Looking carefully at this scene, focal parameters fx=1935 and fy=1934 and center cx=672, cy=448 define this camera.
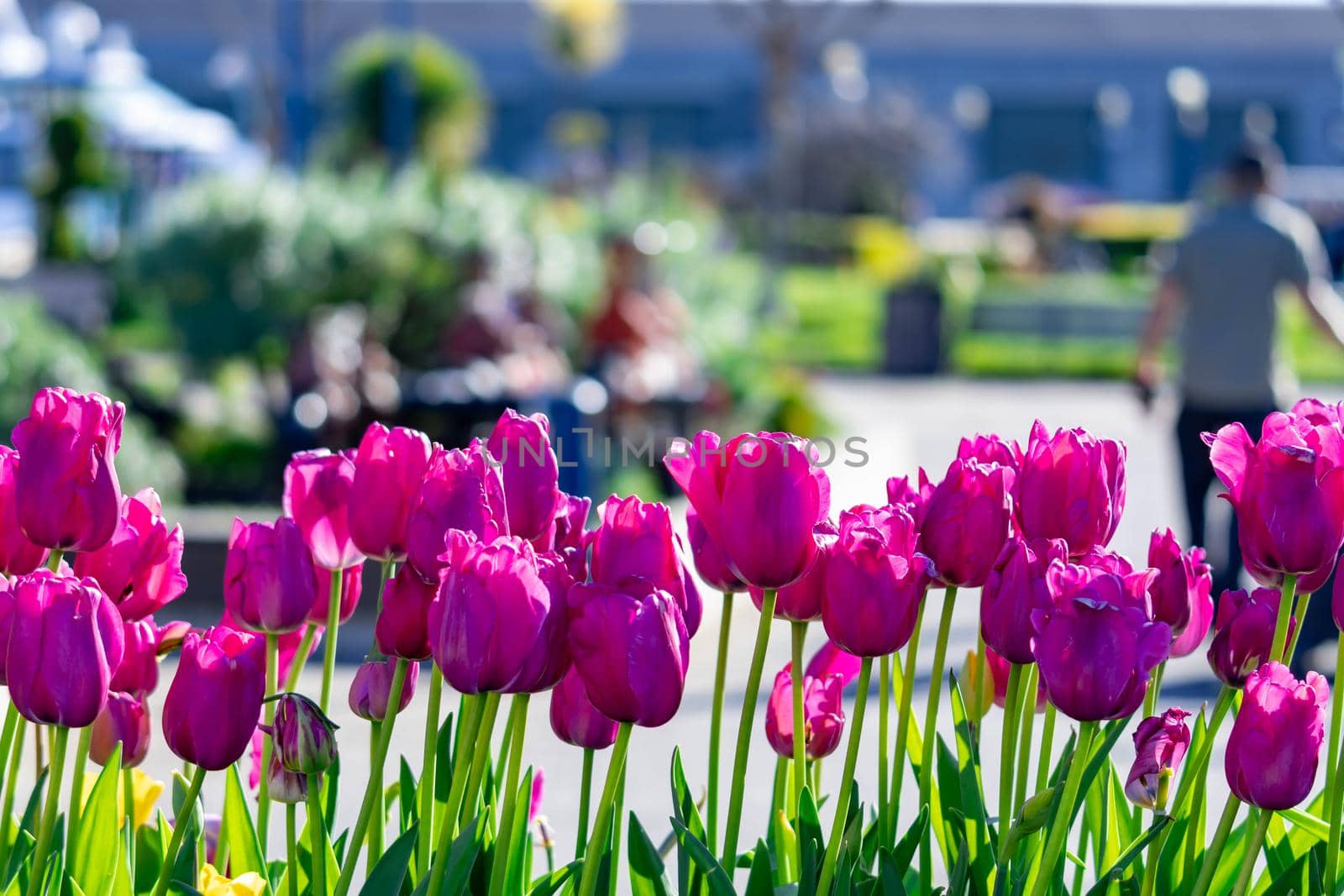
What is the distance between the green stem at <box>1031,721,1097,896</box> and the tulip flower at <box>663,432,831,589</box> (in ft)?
0.76

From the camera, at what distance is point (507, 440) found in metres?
1.53

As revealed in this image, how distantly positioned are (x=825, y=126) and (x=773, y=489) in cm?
3600

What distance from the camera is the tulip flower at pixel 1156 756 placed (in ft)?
4.93

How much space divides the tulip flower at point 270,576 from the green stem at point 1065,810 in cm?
61

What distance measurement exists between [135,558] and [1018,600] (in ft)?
2.35

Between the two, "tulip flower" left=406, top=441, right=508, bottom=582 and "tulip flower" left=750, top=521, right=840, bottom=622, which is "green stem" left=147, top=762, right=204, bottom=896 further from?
"tulip flower" left=750, top=521, right=840, bottom=622

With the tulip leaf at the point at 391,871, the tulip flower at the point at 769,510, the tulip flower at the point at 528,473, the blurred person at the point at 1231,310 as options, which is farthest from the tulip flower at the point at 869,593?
the blurred person at the point at 1231,310

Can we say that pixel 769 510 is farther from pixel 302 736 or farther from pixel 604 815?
pixel 302 736

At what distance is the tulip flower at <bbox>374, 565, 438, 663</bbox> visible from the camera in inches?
56.3

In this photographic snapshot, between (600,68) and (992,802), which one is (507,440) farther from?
(600,68)

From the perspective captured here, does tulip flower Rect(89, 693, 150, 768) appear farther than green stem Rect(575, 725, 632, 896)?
Yes

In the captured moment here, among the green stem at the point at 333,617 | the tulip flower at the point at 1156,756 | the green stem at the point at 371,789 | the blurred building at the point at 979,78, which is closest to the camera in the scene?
the green stem at the point at 371,789

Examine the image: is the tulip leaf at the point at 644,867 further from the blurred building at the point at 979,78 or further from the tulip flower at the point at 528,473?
the blurred building at the point at 979,78

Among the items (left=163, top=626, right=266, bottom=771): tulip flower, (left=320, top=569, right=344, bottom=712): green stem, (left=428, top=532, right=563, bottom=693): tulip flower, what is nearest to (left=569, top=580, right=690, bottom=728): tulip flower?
(left=428, top=532, right=563, bottom=693): tulip flower
